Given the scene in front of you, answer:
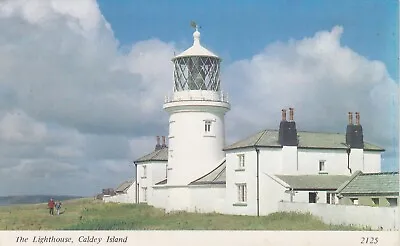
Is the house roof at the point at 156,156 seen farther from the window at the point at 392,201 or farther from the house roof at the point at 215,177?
the window at the point at 392,201

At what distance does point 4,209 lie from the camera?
10.4 m

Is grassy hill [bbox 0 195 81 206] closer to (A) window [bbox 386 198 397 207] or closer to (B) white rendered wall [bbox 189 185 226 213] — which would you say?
(B) white rendered wall [bbox 189 185 226 213]

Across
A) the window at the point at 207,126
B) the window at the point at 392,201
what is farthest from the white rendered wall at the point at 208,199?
the window at the point at 392,201

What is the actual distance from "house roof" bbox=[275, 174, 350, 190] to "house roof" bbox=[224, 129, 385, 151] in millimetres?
549

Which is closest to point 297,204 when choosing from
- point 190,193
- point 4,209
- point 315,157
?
point 315,157

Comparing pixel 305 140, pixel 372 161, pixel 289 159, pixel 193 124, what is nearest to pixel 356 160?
pixel 372 161

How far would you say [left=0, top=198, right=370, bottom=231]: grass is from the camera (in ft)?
33.8

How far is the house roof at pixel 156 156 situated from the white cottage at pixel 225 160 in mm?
21

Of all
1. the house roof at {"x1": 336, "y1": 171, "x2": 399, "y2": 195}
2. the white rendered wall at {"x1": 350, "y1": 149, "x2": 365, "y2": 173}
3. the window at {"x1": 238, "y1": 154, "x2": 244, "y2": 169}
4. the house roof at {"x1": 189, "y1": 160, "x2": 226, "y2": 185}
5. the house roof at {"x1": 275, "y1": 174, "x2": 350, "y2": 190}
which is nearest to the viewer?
the house roof at {"x1": 336, "y1": 171, "x2": 399, "y2": 195}

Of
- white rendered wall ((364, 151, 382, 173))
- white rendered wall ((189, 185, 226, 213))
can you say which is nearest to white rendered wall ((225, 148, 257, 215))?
white rendered wall ((189, 185, 226, 213))

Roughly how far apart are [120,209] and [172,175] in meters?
2.11

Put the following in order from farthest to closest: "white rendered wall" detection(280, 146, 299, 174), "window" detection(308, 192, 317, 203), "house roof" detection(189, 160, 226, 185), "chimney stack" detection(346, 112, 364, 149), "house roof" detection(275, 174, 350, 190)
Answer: "house roof" detection(189, 160, 226, 185), "white rendered wall" detection(280, 146, 299, 174), "house roof" detection(275, 174, 350, 190), "window" detection(308, 192, 317, 203), "chimney stack" detection(346, 112, 364, 149)

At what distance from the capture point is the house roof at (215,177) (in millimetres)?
12602
